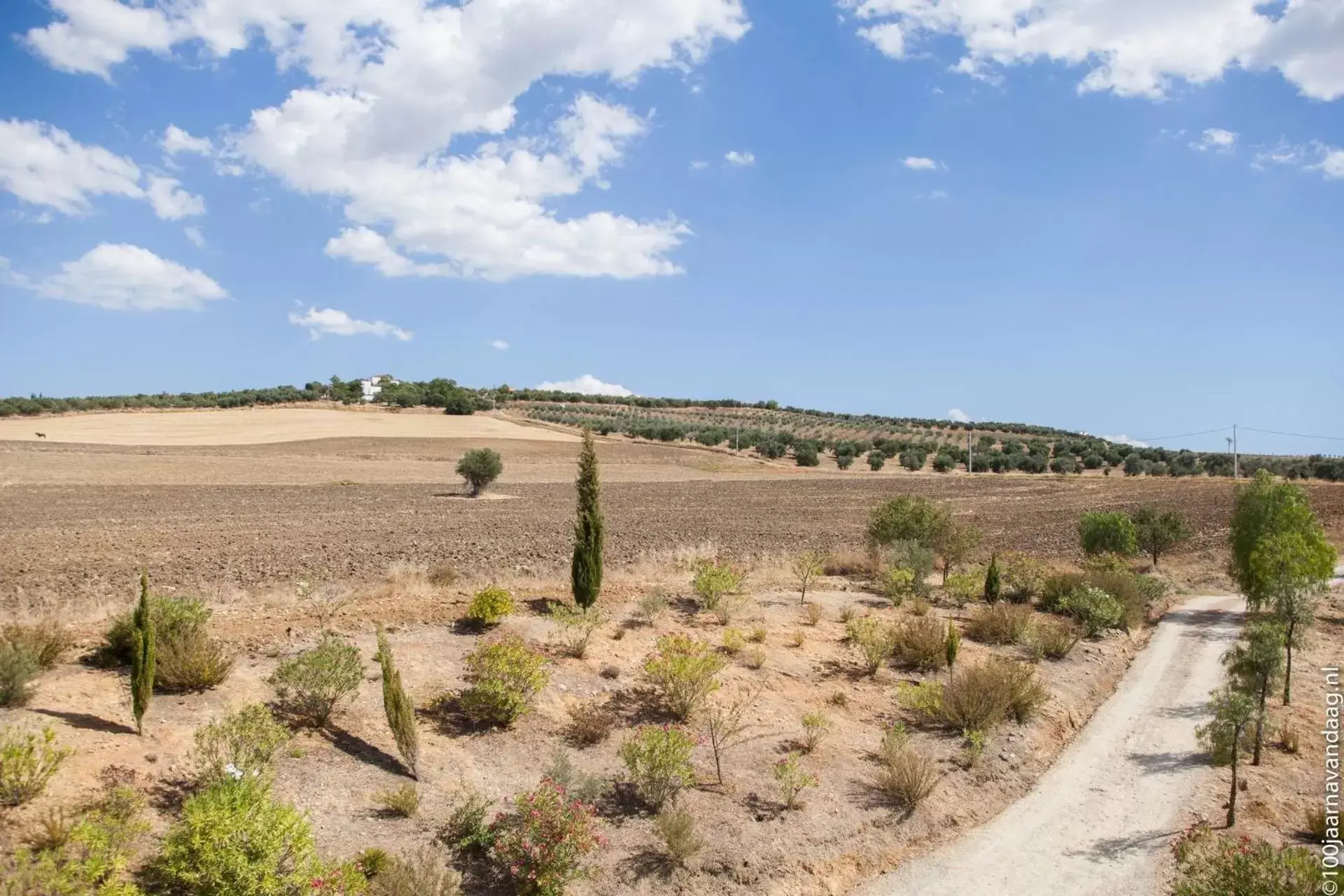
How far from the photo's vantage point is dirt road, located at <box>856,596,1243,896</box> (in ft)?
31.9

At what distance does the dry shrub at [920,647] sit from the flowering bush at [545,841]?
9.39 m

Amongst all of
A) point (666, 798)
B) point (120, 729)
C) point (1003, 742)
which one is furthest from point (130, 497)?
point (1003, 742)

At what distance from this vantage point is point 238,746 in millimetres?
9297

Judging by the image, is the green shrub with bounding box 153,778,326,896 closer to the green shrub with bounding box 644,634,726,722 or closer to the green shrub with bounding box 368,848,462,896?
the green shrub with bounding box 368,848,462,896

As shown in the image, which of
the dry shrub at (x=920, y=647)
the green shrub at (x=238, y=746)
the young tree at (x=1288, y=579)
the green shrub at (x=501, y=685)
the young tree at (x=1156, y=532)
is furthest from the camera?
the young tree at (x=1156, y=532)

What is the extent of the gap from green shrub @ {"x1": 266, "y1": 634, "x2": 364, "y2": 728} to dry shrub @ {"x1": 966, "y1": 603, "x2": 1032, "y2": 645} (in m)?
14.5

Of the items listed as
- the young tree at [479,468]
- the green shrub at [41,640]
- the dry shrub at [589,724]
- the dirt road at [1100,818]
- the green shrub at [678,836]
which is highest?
the young tree at [479,468]

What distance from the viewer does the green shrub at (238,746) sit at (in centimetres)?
905

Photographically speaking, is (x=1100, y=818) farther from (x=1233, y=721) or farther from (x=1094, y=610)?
(x=1094, y=610)

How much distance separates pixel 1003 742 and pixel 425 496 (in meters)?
37.7

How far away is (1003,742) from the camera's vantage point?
13.3 metres

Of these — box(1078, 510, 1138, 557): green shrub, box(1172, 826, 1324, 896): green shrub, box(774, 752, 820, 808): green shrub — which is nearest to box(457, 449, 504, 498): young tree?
box(1078, 510, 1138, 557): green shrub

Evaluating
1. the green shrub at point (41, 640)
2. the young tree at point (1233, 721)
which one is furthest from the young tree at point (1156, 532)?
the green shrub at point (41, 640)

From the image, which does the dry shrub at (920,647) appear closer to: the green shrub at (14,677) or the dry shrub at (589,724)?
the dry shrub at (589,724)
